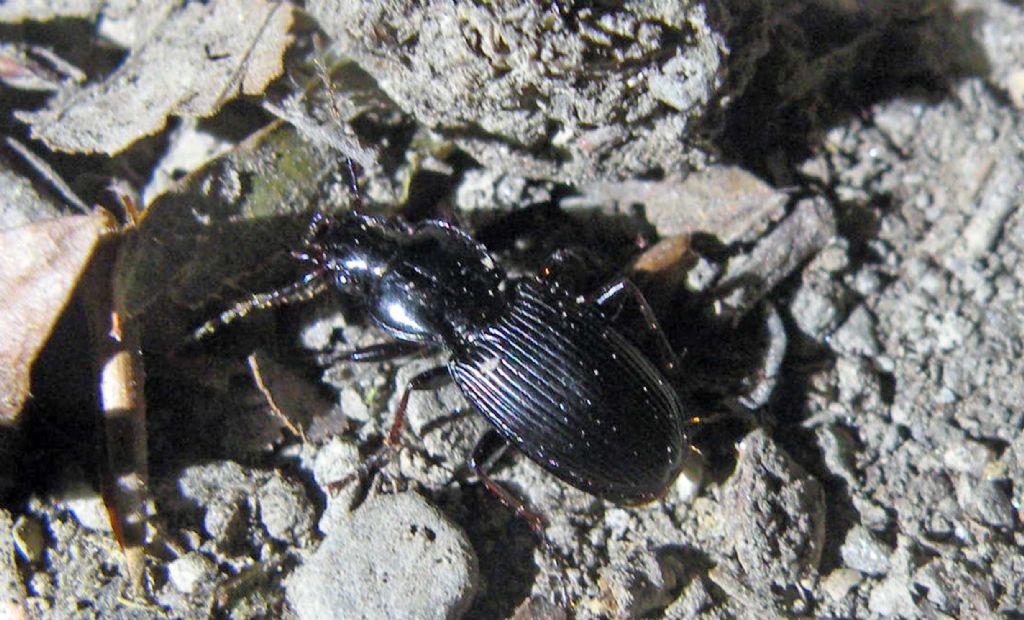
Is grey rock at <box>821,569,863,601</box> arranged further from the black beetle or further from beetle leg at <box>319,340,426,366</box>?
beetle leg at <box>319,340,426,366</box>

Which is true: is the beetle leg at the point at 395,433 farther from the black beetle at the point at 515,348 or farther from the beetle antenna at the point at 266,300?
the beetle antenna at the point at 266,300

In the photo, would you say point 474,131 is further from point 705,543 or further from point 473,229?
point 705,543

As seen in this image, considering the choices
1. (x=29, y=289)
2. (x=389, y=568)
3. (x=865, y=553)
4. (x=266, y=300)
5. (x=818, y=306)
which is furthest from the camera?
(x=818, y=306)

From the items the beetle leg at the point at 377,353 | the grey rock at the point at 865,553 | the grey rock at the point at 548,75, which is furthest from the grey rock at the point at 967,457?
the beetle leg at the point at 377,353

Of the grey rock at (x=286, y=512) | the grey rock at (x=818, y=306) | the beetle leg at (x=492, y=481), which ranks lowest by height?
the grey rock at (x=286, y=512)

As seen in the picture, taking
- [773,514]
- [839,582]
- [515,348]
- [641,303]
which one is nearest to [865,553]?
[839,582]

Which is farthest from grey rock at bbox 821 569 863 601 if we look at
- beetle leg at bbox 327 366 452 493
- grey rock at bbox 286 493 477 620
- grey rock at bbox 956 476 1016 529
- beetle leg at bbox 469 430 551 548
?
beetle leg at bbox 327 366 452 493

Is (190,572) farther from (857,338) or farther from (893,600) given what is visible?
(857,338)

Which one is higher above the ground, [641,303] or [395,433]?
[641,303]
